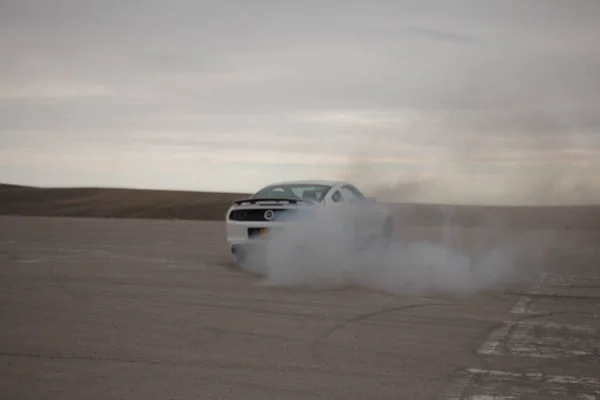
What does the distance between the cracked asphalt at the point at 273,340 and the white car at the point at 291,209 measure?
31.1 inches

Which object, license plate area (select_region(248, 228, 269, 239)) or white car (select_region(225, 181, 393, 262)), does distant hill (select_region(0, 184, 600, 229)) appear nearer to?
white car (select_region(225, 181, 393, 262))

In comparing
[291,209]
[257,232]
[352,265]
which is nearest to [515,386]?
[291,209]

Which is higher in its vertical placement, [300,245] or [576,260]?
[300,245]

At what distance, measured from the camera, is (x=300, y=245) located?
550 inches

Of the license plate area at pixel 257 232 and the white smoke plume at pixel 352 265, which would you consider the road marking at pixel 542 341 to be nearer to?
the white smoke plume at pixel 352 265

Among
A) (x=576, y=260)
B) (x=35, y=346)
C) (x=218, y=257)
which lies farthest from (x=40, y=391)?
(x=576, y=260)

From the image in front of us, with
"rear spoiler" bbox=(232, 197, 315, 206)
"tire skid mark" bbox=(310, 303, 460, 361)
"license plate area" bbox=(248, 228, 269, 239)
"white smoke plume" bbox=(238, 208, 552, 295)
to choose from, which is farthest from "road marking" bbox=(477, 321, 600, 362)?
"license plate area" bbox=(248, 228, 269, 239)

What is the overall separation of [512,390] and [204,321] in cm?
405

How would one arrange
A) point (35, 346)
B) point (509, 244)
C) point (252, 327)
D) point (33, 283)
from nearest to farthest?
point (35, 346) < point (252, 327) < point (33, 283) < point (509, 244)

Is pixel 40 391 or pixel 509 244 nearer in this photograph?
pixel 40 391

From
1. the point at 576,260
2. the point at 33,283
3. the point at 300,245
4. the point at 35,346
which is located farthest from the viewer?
the point at 576,260

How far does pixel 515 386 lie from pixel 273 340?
8.81 feet

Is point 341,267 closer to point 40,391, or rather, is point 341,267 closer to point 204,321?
point 204,321

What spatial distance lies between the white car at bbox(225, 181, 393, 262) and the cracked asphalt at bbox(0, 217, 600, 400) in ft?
2.59
